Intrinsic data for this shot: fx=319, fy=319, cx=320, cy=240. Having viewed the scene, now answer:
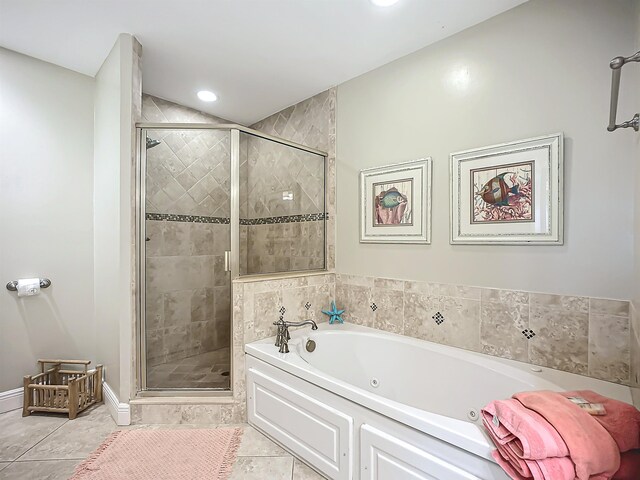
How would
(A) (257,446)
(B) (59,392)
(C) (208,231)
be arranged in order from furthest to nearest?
(C) (208,231) → (B) (59,392) → (A) (257,446)

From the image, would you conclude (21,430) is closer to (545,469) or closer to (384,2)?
(545,469)

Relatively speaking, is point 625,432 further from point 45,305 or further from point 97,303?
point 45,305

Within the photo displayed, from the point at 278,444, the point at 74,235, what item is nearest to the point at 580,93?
the point at 278,444

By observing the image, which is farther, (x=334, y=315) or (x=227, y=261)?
(x=334, y=315)

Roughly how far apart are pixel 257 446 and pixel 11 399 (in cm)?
181

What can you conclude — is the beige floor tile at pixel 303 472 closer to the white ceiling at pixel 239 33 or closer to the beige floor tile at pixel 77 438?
the beige floor tile at pixel 77 438

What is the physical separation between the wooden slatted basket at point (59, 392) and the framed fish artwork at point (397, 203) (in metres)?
2.24

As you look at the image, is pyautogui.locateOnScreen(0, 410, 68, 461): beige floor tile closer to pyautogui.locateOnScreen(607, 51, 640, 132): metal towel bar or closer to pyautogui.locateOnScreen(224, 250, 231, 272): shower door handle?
pyautogui.locateOnScreen(224, 250, 231, 272): shower door handle

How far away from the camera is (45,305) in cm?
234

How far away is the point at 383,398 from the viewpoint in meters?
1.38

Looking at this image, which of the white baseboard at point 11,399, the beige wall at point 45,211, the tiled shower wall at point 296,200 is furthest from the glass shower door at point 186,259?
the white baseboard at point 11,399

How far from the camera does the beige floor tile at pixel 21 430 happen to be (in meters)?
1.80

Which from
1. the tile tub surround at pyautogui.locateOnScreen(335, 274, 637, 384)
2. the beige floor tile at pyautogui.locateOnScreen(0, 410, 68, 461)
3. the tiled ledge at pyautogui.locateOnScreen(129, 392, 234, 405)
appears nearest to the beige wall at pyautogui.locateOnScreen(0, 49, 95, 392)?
the beige floor tile at pyautogui.locateOnScreen(0, 410, 68, 461)

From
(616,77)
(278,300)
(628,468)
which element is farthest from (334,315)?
(616,77)
